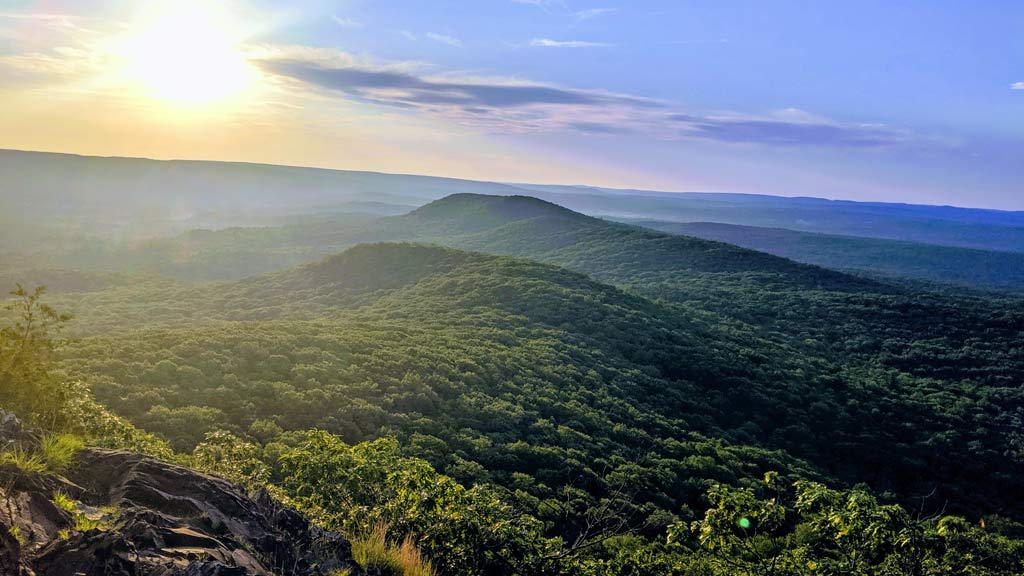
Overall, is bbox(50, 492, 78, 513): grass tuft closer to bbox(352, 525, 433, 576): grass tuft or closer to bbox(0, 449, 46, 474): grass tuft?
bbox(0, 449, 46, 474): grass tuft

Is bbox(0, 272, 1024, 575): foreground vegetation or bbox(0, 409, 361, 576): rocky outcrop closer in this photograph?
bbox(0, 409, 361, 576): rocky outcrop

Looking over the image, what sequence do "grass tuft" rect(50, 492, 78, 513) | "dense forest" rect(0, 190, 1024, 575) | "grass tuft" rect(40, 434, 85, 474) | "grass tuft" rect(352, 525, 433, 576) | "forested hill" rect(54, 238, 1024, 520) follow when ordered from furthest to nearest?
"forested hill" rect(54, 238, 1024, 520) < "dense forest" rect(0, 190, 1024, 575) < "grass tuft" rect(352, 525, 433, 576) < "grass tuft" rect(40, 434, 85, 474) < "grass tuft" rect(50, 492, 78, 513)

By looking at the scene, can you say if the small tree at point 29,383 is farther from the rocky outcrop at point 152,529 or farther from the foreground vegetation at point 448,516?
the rocky outcrop at point 152,529

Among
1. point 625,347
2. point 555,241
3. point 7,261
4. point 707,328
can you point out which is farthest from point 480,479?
point 7,261

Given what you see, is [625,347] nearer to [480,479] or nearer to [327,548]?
[480,479]

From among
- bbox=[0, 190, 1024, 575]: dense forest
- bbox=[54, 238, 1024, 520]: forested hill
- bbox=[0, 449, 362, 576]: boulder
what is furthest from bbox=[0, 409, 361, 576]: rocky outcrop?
bbox=[54, 238, 1024, 520]: forested hill
